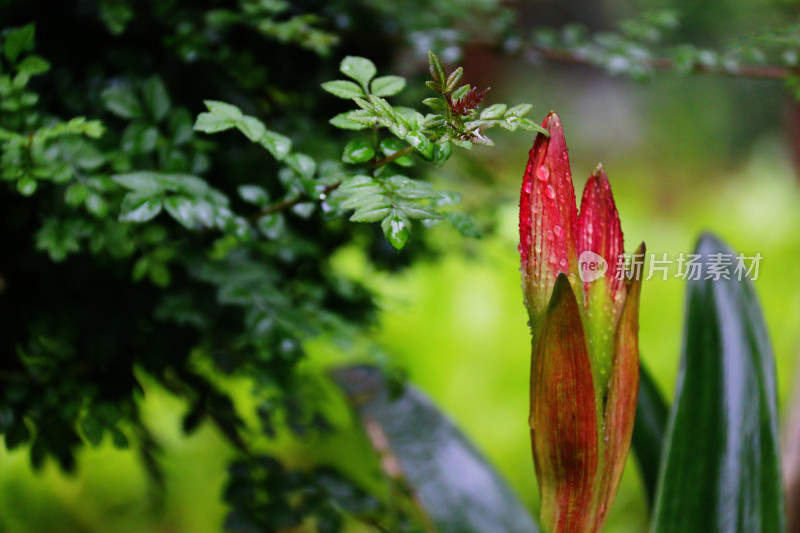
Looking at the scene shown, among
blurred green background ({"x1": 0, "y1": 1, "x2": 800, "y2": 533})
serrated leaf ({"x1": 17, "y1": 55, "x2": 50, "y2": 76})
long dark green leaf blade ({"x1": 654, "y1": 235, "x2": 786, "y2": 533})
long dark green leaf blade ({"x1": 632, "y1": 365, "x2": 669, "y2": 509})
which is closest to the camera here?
serrated leaf ({"x1": 17, "y1": 55, "x2": 50, "y2": 76})

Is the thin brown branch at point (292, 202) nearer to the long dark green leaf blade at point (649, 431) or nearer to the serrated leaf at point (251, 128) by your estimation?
the serrated leaf at point (251, 128)

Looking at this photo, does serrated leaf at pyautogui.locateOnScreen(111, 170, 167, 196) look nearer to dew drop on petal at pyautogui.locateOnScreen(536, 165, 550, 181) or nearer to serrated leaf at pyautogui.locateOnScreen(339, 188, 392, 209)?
serrated leaf at pyautogui.locateOnScreen(339, 188, 392, 209)

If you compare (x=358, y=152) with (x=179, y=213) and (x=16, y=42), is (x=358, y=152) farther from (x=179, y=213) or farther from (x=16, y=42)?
(x=16, y=42)

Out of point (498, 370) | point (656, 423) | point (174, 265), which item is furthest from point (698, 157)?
point (174, 265)

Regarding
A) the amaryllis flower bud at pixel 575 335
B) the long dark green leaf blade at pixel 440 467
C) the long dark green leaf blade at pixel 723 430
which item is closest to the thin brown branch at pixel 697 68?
the long dark green leaf blade at pixel 723 430

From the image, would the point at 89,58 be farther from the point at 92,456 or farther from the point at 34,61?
the point at 92,456

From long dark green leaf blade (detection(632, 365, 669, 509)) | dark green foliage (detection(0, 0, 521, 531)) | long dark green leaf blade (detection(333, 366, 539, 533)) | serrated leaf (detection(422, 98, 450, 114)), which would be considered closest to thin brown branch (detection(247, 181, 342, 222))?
dark green foliage (detection(0, 0, 521, 531))
